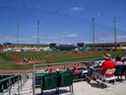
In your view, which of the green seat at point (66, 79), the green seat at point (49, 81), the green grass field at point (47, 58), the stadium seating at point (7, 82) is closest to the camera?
the green seat at point (49, 81)

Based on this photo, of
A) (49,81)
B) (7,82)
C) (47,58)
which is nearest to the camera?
(49,81)

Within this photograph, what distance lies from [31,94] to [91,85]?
2272 mm

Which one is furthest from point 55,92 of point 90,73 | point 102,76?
point 90,73

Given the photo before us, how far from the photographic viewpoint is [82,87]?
31.8ft

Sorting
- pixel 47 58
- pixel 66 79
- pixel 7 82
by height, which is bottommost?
Answer: pixel 47 58

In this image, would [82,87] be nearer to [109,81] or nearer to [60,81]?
[109,81]

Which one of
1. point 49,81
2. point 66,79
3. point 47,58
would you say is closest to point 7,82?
point 66,79

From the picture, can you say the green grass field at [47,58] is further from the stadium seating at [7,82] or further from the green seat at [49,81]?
the green seat at [49,81]

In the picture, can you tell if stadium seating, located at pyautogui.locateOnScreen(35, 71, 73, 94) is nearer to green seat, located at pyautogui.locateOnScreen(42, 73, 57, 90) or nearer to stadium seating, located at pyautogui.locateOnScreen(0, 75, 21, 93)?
green seat, located at pyautogui.locateOnScreen(42, 73, 57, 90)

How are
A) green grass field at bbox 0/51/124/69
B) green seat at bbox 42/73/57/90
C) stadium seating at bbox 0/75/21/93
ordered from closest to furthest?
green seat at bbox 42/73/57/90 < stadium seating at bbox 0/75/21/93 < green grass field at bbox 0/51/124/69

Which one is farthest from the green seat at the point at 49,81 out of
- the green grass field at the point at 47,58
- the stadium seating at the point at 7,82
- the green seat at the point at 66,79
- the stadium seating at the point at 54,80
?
the green grass field at the point at 47,58

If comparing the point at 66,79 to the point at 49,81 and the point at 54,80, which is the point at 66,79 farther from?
the point at 49,81

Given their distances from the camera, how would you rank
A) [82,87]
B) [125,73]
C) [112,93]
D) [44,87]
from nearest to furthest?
1. [44,87]
2. [112,93]
3. [82,87]
4. [125,73]

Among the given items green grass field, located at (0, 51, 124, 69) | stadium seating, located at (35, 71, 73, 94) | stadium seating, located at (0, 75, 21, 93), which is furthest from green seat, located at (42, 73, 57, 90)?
green grass field, located at (0, 51, 124, 69)
